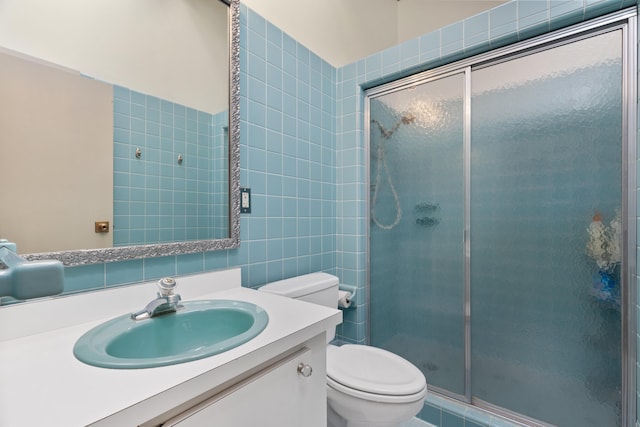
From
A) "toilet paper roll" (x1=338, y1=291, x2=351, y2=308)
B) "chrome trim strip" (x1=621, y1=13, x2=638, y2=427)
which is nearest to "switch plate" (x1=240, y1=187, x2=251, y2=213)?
"toilet paper roll" (x1=338, y1=291, x2=351, y2=308)

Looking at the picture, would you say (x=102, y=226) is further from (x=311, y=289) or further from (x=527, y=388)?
(x=527, y=388)

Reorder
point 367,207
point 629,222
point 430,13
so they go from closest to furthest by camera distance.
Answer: point 629,222 < point 367,207 < point 430,13

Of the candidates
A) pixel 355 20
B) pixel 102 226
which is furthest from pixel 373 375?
pixel 355 20

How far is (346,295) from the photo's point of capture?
1.67m

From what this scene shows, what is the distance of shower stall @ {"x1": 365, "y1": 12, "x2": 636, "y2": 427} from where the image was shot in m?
1.21

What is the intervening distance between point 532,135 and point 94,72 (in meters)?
1.79

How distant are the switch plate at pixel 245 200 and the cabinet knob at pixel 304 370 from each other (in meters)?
0.76

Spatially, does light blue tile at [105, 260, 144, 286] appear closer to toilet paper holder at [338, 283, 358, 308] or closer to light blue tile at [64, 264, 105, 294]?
light blue tile at [64, 264, 105, 294]

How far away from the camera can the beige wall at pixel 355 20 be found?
5.75 ft

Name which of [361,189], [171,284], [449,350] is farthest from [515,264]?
[171,284]

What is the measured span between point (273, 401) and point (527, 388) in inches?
53.2

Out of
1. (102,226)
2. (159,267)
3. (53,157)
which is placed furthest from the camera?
(159,267)

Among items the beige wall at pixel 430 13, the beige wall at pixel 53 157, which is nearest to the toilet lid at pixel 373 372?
the beige wall at pixel 53 157

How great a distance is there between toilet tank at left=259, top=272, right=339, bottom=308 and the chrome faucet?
1.46 feet
